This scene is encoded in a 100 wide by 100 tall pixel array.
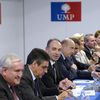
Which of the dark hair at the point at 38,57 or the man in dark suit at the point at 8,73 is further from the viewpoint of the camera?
the dark hair at the point at 38,57

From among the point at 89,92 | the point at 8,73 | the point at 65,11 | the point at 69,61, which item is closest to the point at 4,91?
the point at 8,73

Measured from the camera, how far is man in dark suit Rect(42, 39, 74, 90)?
4.19 meters

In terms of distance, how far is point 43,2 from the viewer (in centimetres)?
838

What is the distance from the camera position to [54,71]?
4.52 meters

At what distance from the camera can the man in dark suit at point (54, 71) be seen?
419cm

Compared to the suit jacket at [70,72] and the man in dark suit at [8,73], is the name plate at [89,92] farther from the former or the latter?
the man in dark suit at [8,73]

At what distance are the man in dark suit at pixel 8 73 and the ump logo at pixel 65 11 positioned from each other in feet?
18.7

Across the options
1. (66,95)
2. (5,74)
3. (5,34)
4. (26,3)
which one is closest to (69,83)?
(66,95)

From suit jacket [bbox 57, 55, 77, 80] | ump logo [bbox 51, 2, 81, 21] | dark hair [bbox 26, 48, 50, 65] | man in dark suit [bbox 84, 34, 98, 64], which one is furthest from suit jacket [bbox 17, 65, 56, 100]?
ump logo [bbox 51, 2, 81, 21]

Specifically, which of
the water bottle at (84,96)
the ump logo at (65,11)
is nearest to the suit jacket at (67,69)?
the water bottle at (84,96)

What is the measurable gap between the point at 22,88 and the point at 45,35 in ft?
17.6

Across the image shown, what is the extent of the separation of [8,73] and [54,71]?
187 centimetres

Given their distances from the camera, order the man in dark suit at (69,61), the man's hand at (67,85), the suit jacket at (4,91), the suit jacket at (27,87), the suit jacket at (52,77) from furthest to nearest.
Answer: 1. the man in dark suit at (69,61)
2. the suit jacket at (52,77)
3. the man's hand at (67,85)
4. the suit jacket at (27,87)
5. the suit jacket at (4,91)

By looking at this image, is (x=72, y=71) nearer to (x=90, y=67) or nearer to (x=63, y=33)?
(x=90, y=67)
